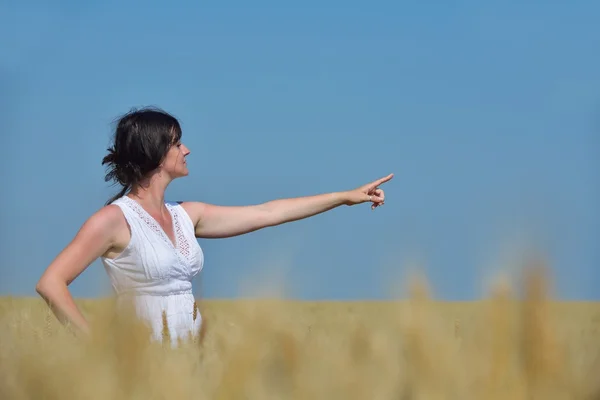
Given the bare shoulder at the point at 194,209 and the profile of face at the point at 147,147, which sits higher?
the profile of face at the point at 147,147

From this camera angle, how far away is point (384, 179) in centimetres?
380

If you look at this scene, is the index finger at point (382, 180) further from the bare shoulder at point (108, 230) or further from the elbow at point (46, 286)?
the elbow at point (46, 286)

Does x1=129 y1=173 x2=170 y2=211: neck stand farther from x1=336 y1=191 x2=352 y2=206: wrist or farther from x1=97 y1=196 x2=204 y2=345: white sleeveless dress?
x1=336 y1=191 x2=352 y2=206: wrist

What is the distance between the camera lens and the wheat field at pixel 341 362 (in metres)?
0.95

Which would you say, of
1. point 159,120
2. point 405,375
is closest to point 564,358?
point 405,375

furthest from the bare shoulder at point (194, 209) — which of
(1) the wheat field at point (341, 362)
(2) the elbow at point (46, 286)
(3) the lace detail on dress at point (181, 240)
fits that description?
(1) the wheat field at point (341, 362)

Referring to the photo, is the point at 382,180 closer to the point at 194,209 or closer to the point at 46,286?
the point at 194,209

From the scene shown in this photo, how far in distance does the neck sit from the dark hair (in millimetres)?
30

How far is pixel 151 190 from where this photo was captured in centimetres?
356

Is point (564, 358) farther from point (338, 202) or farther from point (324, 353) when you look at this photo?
point (338, 202)

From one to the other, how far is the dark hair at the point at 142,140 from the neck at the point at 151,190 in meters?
0.03

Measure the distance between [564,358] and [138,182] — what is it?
276cm

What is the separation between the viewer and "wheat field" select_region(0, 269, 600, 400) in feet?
3.12

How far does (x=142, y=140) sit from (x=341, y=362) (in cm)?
255
